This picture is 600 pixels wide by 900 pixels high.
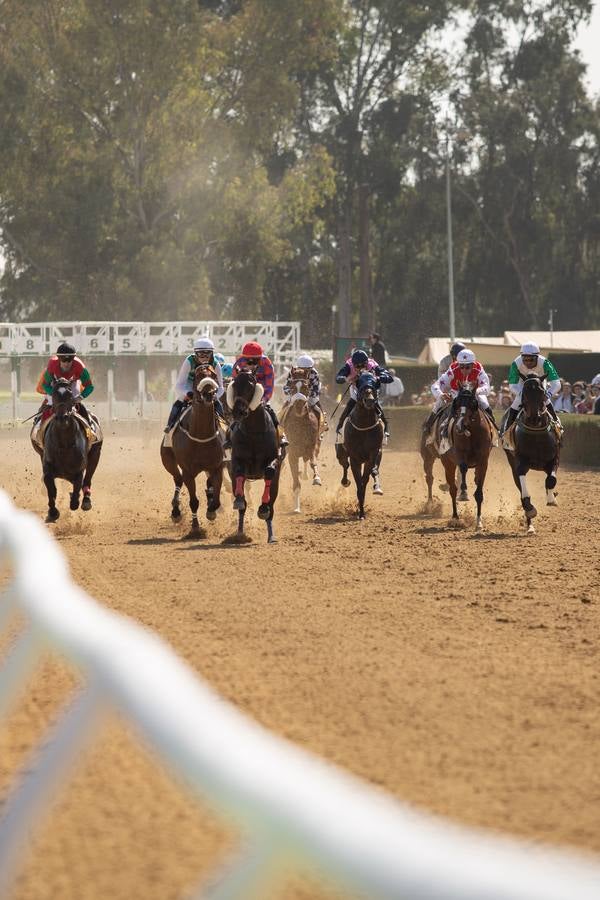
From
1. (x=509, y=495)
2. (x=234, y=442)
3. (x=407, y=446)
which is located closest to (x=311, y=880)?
(x=234, y=442)

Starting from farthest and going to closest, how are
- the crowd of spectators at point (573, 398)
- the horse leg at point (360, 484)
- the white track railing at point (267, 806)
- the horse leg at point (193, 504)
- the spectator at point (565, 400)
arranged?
1. the spectator at point (565, 400)
2. the crowd of spectators at point (573, 398)
3. the horse leg at point (360, 484)
4. the horse leg at point (193, 504)
5. the white track railing at point (267, 806)

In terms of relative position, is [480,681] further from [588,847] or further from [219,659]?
[588,847]

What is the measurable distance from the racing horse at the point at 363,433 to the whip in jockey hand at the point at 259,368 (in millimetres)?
2911

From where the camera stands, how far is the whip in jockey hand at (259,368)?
15102mm

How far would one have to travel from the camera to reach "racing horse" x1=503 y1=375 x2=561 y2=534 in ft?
54.0

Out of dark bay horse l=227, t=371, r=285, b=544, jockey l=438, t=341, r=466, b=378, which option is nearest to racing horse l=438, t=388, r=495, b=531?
jockey l=438, t=341, r=466, b=378

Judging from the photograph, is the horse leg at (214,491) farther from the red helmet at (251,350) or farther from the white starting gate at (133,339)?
the white starting gate at (133,339)

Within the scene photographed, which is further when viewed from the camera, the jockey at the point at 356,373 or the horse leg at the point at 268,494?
the jockey at the point at 356,373

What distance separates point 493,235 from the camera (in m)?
66.7

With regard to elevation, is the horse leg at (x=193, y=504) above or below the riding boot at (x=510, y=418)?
below

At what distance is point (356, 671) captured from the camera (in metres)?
8.09

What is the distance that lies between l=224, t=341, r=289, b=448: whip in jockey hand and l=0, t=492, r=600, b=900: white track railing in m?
11.2

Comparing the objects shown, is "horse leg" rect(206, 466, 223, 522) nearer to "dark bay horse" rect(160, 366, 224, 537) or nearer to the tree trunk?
"dark bay horse" rect(160, 366, 224, 537)

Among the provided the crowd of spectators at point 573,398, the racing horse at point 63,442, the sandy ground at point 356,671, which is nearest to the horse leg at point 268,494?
the sandy ground at point 356,671
